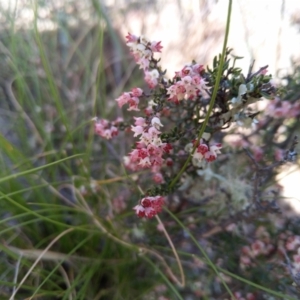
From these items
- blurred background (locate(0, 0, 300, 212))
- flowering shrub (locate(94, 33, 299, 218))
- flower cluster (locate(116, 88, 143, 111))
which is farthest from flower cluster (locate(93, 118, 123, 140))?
blurred background (locate(0, 0, 300, 212))

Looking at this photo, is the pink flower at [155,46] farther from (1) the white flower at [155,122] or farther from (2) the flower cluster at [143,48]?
(1) the white flower at [155,122]

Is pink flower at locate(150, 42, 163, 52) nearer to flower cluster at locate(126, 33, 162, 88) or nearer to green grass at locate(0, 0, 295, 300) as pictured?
flower cluster at locate(126, 33, 162, 88)

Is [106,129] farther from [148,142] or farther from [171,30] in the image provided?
[171,30]

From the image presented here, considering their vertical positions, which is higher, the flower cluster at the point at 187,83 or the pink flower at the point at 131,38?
the pink flower at the point at 131,38

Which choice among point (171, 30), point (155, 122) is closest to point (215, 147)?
point (155, 122)

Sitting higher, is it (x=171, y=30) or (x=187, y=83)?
(x=171, y=30)

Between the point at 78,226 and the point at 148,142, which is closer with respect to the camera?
the point at 148,142

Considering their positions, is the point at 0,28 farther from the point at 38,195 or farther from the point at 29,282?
the point at 29,282

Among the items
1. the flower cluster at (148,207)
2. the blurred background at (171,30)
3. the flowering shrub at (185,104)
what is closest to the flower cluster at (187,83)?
the flowering shrub at (185,104)
